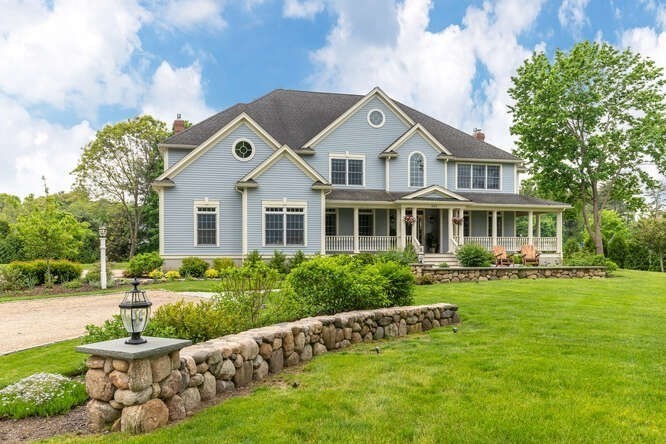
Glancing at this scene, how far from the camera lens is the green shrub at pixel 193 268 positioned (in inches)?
716

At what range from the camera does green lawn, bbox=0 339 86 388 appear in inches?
221

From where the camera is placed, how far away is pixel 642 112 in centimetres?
2541

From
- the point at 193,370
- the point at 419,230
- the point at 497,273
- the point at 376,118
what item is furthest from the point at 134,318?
the point at 376,118

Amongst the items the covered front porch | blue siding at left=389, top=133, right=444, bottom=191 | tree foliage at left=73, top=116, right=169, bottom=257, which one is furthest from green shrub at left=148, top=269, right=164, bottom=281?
tree foliage at left=73, top=116, right=169, bottom=257

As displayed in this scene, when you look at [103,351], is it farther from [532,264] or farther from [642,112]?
[642,112]

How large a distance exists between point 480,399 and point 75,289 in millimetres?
14731

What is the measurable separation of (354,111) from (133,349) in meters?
20.6

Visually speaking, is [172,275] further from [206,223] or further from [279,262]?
[279,262]

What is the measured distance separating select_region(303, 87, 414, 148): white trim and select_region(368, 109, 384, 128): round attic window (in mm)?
617

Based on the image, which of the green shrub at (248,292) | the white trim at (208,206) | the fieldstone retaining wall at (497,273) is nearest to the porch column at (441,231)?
the fieldstone retaining wall at (497,273)

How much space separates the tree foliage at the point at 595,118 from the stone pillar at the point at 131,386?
25.8m

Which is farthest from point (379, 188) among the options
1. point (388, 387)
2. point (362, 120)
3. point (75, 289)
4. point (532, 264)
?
point (388, 387)

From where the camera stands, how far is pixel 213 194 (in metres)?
19.9

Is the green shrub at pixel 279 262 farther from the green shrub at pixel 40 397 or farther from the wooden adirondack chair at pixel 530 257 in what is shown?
the green shrub at pixel 40 397
